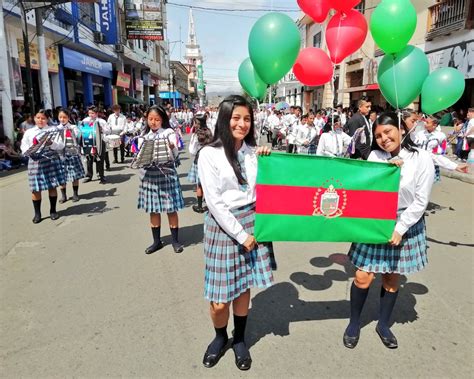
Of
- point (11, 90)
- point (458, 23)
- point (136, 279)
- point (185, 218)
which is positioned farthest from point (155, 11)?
point (136, 279)

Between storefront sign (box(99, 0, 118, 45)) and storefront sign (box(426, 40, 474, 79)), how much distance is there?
15.6m

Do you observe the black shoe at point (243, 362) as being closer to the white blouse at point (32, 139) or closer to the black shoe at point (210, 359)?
the black shoe at point (210, 359)

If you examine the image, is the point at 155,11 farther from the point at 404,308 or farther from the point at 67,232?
the point at 404,308

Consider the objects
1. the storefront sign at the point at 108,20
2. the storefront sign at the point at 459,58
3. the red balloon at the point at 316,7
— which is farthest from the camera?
the storefront sign at the point at 108,20

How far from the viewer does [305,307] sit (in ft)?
10.6

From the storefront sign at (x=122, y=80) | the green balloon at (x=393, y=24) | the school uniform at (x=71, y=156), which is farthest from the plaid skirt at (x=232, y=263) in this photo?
the storefront sign at (x=122, y=80)

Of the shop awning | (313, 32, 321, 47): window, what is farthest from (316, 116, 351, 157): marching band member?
the shop awning

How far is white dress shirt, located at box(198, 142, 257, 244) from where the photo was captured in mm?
2211

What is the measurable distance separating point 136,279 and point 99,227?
200 centimetres

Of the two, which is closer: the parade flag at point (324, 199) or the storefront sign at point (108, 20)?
the parade flag at point (324, 199)

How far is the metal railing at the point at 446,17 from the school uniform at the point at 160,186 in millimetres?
11995

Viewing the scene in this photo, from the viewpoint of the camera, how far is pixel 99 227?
5.49 m

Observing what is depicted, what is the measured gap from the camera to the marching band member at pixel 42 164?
214 inches

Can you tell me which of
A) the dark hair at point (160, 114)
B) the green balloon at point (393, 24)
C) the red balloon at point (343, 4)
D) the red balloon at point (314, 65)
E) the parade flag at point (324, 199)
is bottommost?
the parade flag at point (324, 199)
